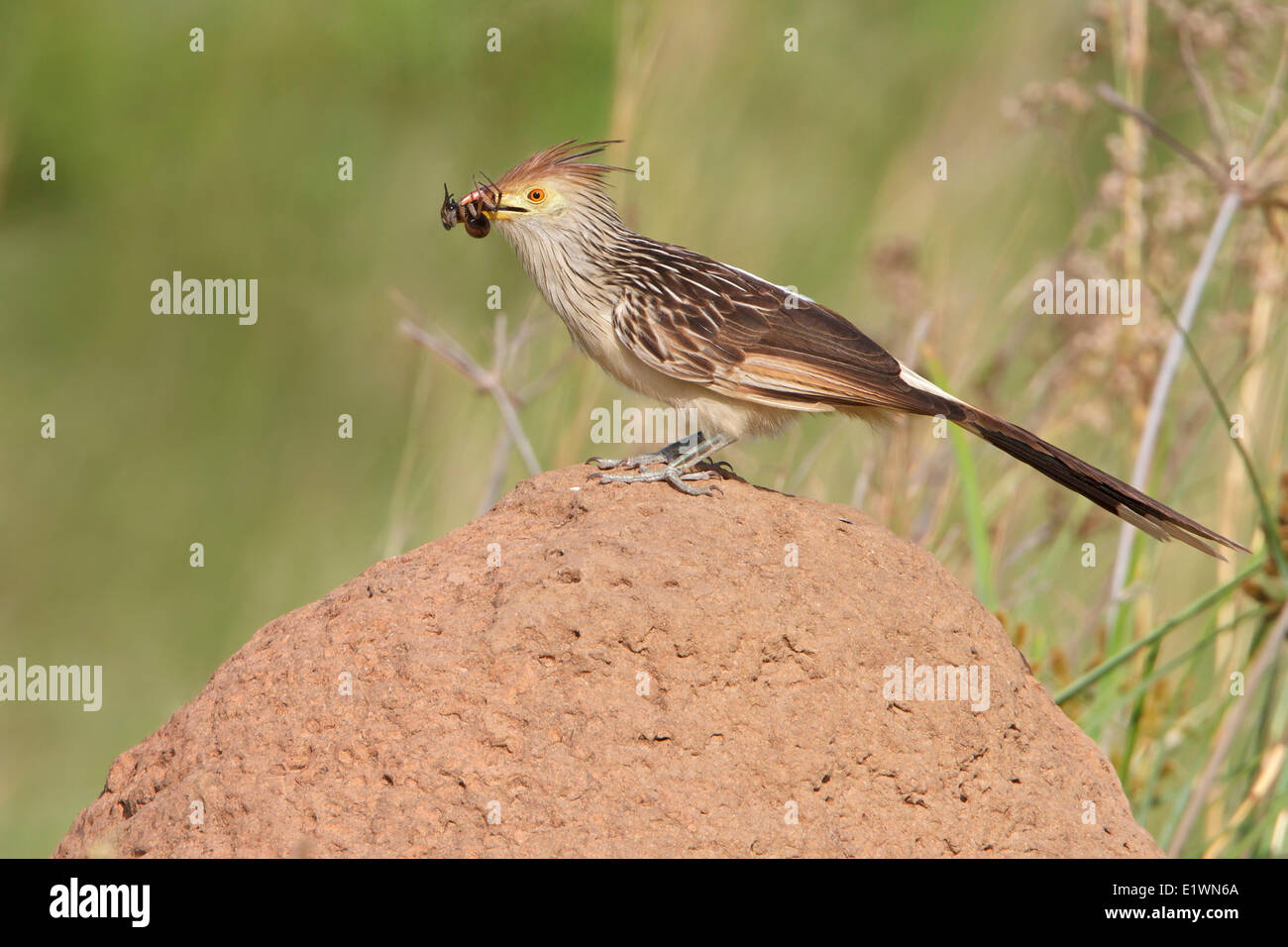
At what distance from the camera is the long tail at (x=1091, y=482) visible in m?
4.80

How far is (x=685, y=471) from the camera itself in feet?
15.8

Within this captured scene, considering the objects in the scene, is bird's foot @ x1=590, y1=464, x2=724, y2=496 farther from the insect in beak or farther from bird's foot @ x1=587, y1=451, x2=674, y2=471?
the insect in beak

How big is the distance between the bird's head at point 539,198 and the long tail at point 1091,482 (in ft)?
5.45

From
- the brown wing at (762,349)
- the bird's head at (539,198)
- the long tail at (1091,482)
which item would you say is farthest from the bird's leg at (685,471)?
the bird's head at (539,198)

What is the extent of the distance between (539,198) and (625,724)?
2.49 meters

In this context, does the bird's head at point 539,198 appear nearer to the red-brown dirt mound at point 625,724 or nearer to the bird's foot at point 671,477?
the bird's foot at point 671,477

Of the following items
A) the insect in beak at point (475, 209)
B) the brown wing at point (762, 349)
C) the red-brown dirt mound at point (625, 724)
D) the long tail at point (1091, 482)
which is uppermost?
the insect in beak at point (475, 209)

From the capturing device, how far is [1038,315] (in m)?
7.28

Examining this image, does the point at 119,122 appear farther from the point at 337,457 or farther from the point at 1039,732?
the point at 1039,732

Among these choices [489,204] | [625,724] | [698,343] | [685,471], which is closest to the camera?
[625,724]

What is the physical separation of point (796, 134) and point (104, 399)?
4.92 metres

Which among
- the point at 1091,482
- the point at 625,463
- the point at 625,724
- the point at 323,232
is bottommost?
the point at 625,724

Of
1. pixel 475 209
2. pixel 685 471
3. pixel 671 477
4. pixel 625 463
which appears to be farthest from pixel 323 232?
pixel 671 477

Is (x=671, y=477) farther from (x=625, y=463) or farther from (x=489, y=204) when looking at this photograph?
(x=489, y=204)
